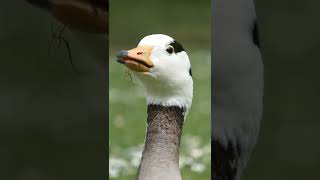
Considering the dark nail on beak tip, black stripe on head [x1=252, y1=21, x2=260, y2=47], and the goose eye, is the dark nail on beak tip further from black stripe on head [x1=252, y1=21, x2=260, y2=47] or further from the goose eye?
black stripe on head [x1=252, y1=21, x2=260, y2=47]

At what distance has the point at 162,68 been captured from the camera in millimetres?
1934

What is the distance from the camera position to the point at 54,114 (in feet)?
6.98

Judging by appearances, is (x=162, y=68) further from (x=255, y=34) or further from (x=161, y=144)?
(x=255, y=34)

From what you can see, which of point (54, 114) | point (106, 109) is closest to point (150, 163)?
point (106, 109)

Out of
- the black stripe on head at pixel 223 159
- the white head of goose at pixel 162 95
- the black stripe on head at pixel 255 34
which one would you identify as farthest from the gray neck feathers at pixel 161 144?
the black stripe on head at pixel 255 34

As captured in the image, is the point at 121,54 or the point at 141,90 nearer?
the point at 121,54

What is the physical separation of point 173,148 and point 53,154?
17.9 inches

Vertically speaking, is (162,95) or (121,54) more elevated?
(121,54)

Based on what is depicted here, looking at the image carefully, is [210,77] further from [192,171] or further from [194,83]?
[192,171]

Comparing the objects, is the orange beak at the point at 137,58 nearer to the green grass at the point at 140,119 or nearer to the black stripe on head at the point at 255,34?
the green grass at the point at 140,119

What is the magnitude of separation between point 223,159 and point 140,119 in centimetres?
33

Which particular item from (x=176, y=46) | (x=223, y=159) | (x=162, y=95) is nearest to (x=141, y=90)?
(x=162, y=95)

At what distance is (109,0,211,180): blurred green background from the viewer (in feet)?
6.68

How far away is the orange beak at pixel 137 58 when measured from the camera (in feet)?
6.28
